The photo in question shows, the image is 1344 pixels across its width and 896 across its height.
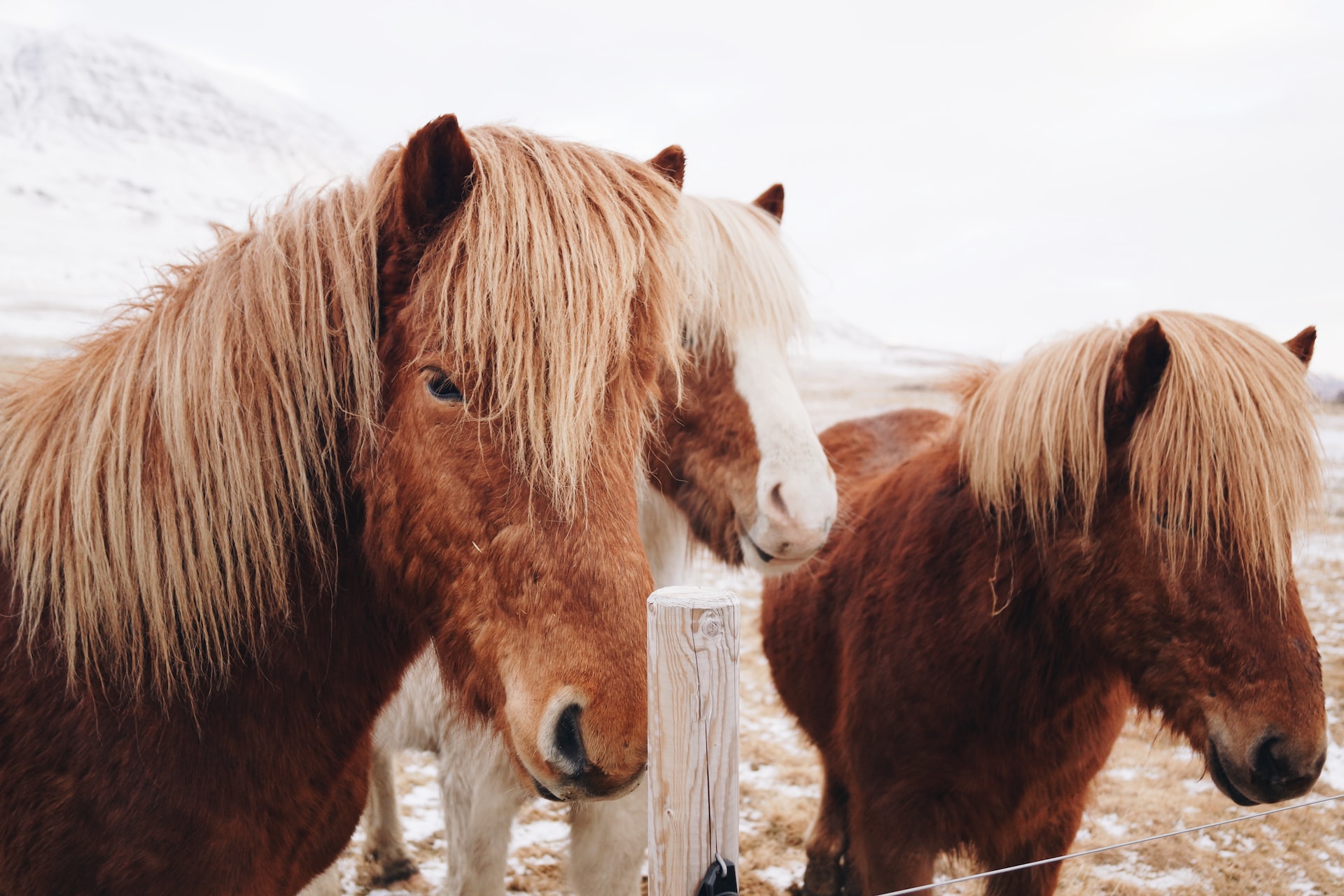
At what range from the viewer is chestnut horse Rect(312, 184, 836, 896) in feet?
7.22

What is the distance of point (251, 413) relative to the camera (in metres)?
1.28

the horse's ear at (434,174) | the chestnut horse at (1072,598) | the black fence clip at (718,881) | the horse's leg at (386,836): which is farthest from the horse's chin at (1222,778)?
the horse's leg at (386,836)

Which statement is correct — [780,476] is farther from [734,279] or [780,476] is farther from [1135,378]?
[1135,378]

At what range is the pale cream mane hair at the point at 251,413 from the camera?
124 centimetres

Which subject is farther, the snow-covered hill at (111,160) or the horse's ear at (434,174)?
the snow-covered hill at (111,160)

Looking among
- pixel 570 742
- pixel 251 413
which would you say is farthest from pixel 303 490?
pixel 570 742

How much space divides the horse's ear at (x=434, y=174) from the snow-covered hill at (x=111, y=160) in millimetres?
23173

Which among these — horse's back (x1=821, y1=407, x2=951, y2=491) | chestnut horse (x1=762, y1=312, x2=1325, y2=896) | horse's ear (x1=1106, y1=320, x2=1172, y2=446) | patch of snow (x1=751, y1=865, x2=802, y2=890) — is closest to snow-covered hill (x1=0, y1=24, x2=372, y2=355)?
horse's back (x1=821, y1=407, x2=951, y2=491)

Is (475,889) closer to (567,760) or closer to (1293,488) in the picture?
(567,760)

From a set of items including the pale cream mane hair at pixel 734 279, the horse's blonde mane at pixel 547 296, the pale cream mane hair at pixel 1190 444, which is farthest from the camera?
the pale cream mane hair at pixel 734 279

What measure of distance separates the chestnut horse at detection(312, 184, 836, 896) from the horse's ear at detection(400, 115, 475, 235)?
91 cm

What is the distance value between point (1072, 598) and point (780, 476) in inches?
34.2

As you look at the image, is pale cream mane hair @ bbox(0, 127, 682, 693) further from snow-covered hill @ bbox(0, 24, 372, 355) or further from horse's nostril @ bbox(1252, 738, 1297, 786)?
snow-covered hill @ bbox(0, 24, 372, 355)

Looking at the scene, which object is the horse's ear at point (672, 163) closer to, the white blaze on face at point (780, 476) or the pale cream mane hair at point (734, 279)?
the pale cream mane hair at point (734, 279)
